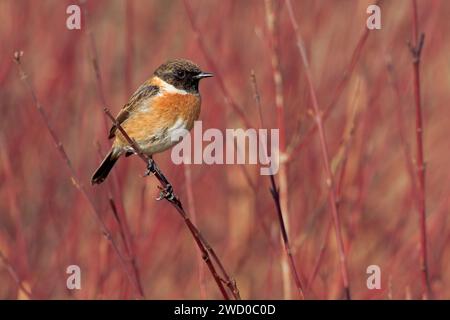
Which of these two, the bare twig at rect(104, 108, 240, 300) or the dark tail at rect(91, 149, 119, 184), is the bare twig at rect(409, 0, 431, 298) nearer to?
the bare twig at rect(104, 108, 240, 300)

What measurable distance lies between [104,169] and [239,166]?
72 cm

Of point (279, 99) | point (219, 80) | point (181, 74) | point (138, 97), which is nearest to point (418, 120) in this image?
point (279, 99)

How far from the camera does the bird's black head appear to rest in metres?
3.18

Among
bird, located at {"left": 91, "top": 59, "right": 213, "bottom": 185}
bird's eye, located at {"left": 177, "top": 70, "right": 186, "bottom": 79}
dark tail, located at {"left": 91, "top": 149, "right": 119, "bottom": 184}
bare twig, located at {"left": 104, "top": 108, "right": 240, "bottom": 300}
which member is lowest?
bare twig, located at {"left": 104, "top": 108, "right": 240, "bottom": 300}

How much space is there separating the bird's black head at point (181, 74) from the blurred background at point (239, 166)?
3.8 inches

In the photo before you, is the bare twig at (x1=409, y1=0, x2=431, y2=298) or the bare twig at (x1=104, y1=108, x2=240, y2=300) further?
the bare twig at (x1=409, y1=0, x2=431, y2=298)

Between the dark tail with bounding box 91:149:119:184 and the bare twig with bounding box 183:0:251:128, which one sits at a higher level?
the bare twig with bounding box 183:0:251:128

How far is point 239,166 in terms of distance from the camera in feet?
12.2

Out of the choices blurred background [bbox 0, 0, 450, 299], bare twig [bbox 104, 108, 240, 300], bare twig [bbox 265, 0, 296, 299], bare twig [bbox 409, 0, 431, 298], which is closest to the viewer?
bare twig [bbox 104, 108, 240, 300]

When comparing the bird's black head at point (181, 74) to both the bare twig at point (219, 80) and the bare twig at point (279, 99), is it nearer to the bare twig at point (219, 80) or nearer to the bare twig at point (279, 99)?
the bare twig at point (219, 80)

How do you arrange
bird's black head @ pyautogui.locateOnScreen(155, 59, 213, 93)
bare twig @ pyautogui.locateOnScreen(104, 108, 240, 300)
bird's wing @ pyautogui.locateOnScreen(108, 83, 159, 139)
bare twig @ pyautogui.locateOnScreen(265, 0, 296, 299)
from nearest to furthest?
bare twig @ pyautogui.locateOnScreen(104, 108, 240, 300), bare twig @ pyautogui.locateOnScreen(265, 0, 296, 299), bird's black head @ pyautogui.locateOnScreen(155, 59, 213, 93), bird's wing @ pyautogui.locateOnScreen(108, 83, 159, 139)

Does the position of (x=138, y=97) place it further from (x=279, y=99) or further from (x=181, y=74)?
(x=279, y=99)

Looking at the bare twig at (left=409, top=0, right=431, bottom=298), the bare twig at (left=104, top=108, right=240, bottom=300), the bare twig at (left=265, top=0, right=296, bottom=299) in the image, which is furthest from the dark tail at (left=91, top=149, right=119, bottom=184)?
the bare twig at (left=409, top=0, right=431, bottom=298)

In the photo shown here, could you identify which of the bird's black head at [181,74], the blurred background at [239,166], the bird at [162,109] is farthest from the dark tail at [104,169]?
the bird's black head at [181,74]
